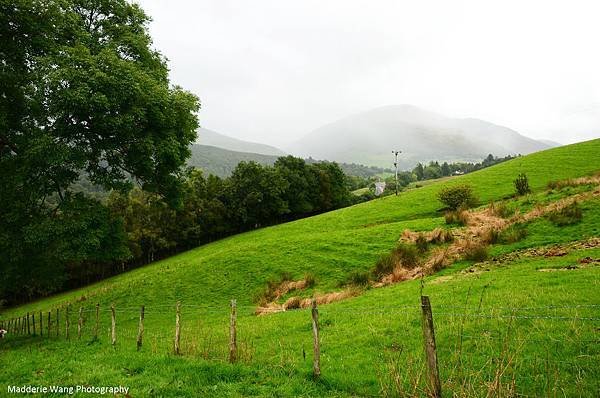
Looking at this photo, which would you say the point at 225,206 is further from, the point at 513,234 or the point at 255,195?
the point at 513,234

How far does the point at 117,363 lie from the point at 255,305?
45.4 ft

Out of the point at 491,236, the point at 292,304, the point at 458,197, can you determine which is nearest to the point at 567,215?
the point at 491,236

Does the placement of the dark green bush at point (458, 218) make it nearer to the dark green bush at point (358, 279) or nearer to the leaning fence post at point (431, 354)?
the dark green bush at point (358, 279)

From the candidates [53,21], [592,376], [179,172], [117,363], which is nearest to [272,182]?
[179,172]

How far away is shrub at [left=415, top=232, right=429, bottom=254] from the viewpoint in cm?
2820

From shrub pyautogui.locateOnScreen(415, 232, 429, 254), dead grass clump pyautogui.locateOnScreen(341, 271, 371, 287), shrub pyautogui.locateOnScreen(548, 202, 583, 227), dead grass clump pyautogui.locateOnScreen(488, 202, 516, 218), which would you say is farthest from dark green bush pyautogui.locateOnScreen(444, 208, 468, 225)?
dead grass clump pyautogui.locateOnScreen(341, 271, 371, 287)

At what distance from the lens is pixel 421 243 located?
28.9m

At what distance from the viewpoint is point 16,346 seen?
21781 millimetres

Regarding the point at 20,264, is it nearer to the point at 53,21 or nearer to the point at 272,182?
the point at 53,21

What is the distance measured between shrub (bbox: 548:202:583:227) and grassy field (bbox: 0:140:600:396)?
483mm

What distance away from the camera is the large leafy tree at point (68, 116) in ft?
63.3

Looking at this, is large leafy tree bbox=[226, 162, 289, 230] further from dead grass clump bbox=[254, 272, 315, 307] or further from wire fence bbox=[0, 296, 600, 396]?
wire fence bbox=[0, 296, 600, 396]

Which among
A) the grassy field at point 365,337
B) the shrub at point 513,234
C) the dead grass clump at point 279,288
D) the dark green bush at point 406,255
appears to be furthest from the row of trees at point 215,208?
the shrub at point 513,234

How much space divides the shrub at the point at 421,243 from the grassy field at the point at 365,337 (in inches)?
101
